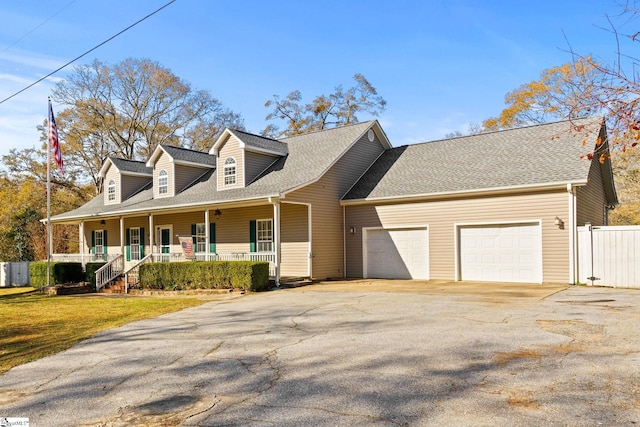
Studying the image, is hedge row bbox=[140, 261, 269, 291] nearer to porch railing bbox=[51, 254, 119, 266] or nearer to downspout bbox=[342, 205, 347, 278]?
downspout bbox=[342, 205, 347, 278]

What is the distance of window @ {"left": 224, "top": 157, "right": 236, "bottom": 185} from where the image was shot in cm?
2142

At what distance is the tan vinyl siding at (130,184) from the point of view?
2708 centimetres

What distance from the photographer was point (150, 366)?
21.4ft

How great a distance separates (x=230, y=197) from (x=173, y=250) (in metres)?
6.41

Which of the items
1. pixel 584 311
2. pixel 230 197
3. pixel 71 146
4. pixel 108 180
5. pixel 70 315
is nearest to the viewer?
pixel 584 311

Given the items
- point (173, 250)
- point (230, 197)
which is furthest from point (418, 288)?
point (173, 250)

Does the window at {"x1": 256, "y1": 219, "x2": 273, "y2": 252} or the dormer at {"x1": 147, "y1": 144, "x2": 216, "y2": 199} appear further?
the dormer at {"x1": 147, "y1": 144, "x2": 216, "y2": 199}

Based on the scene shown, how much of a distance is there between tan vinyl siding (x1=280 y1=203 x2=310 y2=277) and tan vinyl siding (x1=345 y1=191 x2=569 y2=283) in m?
2.03

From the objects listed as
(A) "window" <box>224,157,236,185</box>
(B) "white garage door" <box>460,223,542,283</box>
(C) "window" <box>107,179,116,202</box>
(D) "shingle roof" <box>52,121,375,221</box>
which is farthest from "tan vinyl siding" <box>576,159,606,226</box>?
(C) "window" <box>107,179,116,202</box>

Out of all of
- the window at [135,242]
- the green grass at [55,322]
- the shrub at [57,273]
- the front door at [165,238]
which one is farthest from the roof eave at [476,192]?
the shrub at [57,273]

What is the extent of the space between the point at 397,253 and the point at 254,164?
23.9 feet

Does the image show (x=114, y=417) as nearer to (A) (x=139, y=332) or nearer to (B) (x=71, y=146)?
(A) (x=139, y=332)

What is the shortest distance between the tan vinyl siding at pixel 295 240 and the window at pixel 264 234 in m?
0.57

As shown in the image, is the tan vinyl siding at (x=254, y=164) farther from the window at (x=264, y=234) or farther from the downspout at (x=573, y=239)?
the downspout at (x=573, y=239)
